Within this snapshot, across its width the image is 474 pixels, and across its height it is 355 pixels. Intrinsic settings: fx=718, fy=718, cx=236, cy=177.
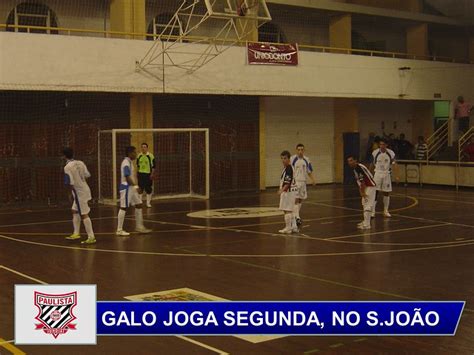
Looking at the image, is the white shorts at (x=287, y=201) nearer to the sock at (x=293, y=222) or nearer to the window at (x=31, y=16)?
the sock at (x=293, y=222)

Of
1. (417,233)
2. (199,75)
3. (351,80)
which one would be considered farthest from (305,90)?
(417,233)

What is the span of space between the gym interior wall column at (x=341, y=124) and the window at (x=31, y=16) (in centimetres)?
1455

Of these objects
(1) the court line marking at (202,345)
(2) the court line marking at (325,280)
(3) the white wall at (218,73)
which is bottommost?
(1) the court line marking at (202,345)

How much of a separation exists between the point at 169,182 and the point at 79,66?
6.05 meters

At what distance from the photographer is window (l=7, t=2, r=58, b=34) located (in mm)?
26234

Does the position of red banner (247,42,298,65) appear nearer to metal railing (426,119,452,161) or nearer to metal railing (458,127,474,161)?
metal railing (458,127,474,161)

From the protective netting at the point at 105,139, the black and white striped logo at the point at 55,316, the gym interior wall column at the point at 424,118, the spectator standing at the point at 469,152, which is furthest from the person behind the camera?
the gym interior wall column at the point at 424,118

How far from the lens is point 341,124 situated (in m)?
35.2

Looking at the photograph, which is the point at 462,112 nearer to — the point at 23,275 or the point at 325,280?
the point at 325,280

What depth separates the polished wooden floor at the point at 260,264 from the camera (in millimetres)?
8320

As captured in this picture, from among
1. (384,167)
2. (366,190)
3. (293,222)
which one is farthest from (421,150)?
(293,222)

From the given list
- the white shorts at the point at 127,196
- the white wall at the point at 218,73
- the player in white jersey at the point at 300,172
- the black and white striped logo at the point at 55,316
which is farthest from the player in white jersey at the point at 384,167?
the black and white striped logo at the point at 55,316

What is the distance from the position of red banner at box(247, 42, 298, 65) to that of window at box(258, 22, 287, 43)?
3.85 meters

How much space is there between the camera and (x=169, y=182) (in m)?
28.0
